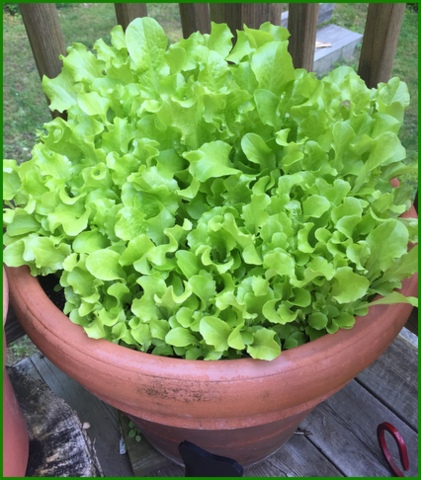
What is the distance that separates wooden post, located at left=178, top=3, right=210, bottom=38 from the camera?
119cm

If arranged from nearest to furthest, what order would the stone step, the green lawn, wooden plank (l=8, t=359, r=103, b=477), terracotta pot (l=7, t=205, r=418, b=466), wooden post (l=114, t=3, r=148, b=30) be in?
terracotta pot (l=7, t=205, r=418, b=466) → wooden plank (l=8, t=359, r=103, b=477) → wooden post (l=114, t=3, r=148, b=30) → the green lawn → the stone step

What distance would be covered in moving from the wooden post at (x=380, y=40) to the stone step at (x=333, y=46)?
1328 mm

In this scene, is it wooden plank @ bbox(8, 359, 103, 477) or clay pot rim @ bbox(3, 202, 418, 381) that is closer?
clay pot rim @ bbox(3, 202, 418, 381)

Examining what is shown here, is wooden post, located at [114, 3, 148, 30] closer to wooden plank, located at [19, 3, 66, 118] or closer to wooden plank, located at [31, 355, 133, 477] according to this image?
wooden plank, located at [19, 3, 66, 118]

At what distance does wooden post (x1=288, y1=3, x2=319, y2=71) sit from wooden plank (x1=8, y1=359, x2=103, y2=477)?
876 millimetres

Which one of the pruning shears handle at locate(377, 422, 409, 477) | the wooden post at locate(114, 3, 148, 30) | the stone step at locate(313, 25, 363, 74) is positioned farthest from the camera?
the stone step at locate(313, 25, 363, 74)

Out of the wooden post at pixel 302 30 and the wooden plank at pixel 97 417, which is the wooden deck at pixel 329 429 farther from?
the wooden post at pixel 302 30

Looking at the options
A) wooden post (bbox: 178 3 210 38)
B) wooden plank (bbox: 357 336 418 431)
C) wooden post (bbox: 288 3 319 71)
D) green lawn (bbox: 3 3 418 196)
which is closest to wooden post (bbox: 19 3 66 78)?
wooden post (bbox: 178 3 210 38)

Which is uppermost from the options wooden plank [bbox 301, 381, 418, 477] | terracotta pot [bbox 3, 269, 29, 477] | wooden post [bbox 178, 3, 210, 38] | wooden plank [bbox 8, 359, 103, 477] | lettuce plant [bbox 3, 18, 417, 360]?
wooden post [bbox 178, 3, 210, 38]

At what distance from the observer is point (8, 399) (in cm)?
82

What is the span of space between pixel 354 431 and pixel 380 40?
2.68ft

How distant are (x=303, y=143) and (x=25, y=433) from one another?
0.66 metres

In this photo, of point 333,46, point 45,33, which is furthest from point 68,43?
point 45,33

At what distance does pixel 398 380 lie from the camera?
1.18 m
